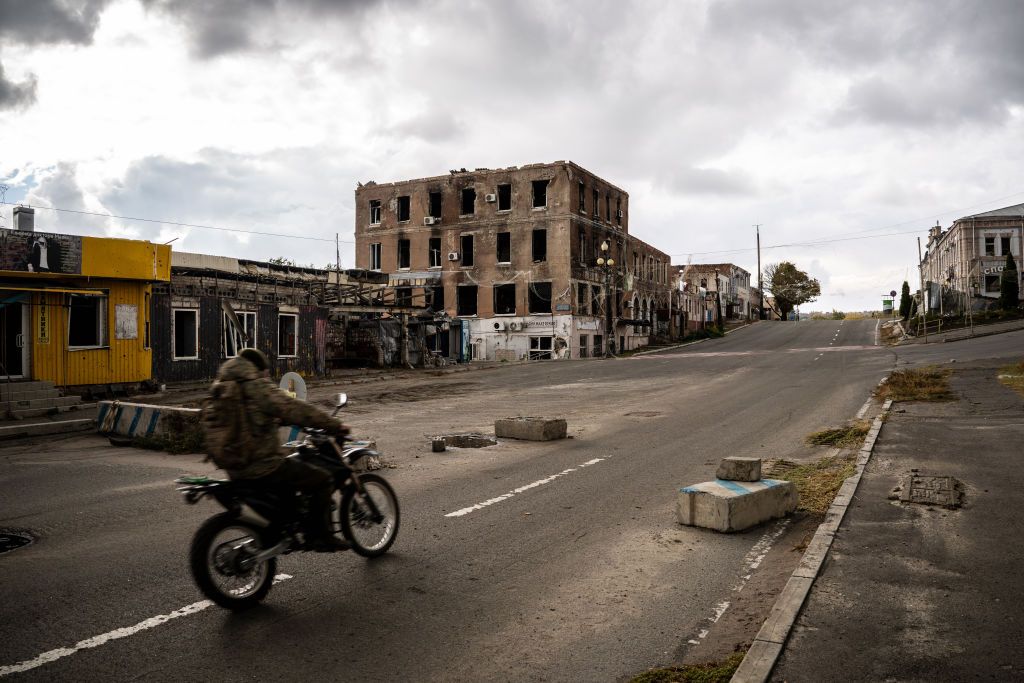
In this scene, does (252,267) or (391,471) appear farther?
(252,267)

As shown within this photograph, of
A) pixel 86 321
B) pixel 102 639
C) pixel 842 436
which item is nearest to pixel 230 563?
pixel 102 639

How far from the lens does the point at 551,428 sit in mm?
12320

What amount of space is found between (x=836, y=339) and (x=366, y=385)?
129 feet

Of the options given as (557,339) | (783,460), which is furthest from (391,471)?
(557,339)

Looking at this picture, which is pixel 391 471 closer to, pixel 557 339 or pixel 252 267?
pixel 252 267

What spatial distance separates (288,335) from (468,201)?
2493 cm

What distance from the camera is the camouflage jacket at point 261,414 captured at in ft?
16.0

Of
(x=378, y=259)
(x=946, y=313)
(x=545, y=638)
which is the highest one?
(x=378, y=259)

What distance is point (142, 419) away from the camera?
12.9 meters

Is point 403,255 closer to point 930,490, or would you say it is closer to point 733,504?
point 930,490

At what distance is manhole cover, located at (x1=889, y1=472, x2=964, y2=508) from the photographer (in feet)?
23.1

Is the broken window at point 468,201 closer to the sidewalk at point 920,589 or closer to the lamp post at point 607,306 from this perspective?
the lamp post at point 607,306

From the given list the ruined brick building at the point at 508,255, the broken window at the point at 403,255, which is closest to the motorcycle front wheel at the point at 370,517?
the ruined brick building at the point at 508,255

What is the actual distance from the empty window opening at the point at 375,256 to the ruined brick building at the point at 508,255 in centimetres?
8
